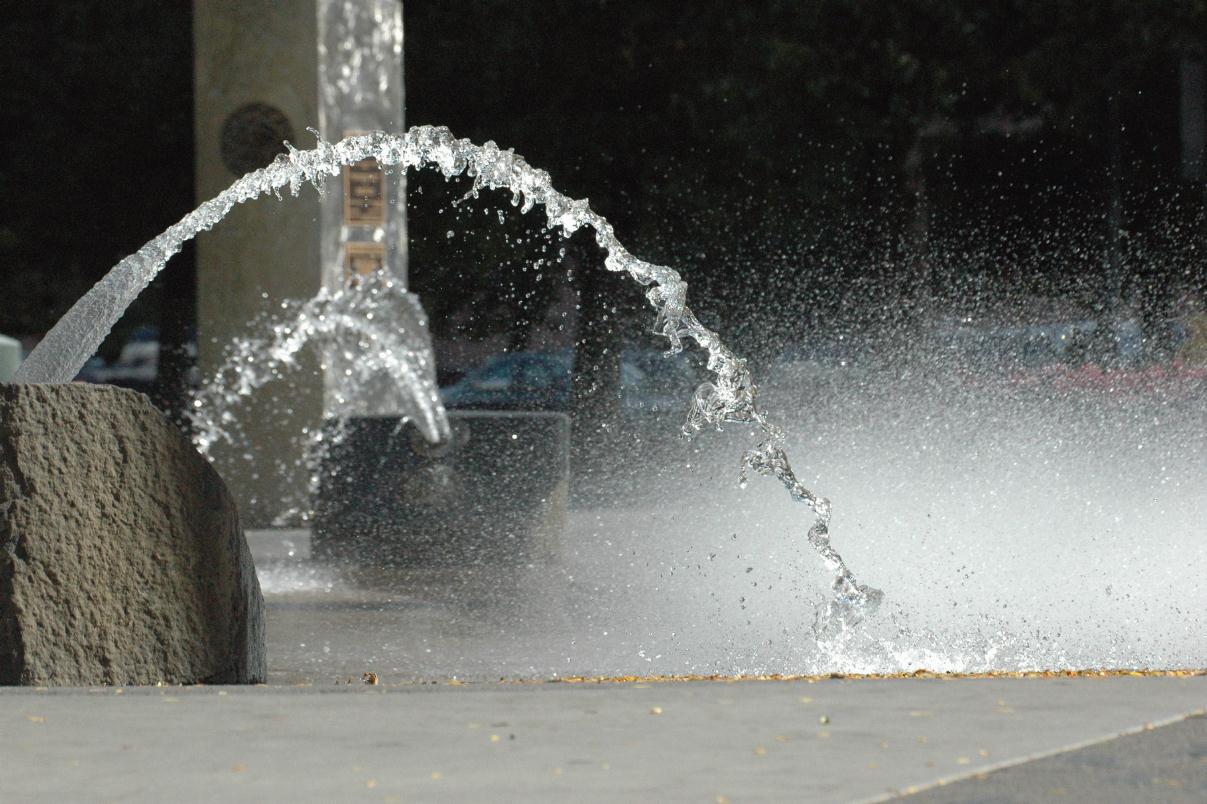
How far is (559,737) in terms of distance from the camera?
203 inches

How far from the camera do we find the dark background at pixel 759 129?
2103cm

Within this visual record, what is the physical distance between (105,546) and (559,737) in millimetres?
1791

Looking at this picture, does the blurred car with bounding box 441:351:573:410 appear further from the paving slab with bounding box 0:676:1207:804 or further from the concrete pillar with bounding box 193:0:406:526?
the paving slab with bounding box 0:676:1207:804

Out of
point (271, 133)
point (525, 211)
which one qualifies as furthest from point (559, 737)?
point (271, 133)

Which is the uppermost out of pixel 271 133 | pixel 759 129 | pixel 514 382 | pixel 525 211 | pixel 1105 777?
pixel 759 129

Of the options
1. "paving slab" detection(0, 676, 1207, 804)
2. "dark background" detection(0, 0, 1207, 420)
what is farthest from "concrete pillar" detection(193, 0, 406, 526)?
"paving slab" detection(0, 676, 1207, 804)

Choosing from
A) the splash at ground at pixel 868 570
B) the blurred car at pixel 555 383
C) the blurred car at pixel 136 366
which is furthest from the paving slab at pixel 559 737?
the blurred car at pixel 136 366

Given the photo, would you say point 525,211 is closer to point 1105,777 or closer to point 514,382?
point 1105,777

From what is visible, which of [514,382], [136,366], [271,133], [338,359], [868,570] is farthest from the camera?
[136,366]

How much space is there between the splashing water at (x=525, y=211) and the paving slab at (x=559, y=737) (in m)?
2.31

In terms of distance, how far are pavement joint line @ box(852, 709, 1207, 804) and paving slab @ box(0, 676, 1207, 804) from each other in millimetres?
12

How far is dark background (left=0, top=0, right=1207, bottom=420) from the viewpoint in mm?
21031

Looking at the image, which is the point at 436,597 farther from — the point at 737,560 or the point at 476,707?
the point at 476,707

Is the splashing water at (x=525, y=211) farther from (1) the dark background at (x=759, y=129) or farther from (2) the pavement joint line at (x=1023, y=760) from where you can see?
(1) the dark background at (x=759, y=129)
